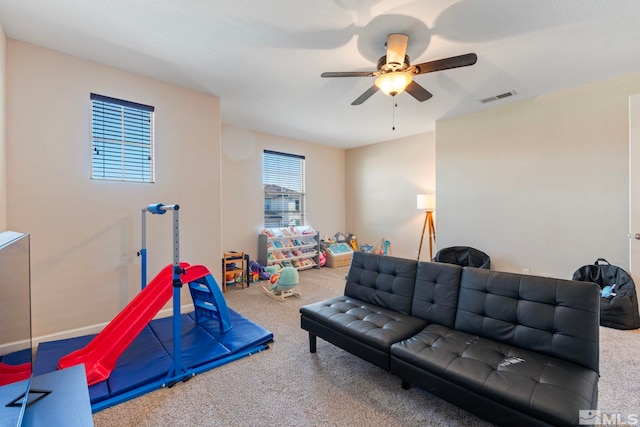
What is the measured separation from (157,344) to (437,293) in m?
2.48

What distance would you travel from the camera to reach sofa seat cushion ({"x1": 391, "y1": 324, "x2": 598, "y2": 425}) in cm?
127

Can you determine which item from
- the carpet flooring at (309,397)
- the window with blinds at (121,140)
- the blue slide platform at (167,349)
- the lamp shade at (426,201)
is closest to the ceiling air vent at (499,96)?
the lamp shade at (426,201)

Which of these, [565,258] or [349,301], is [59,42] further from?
[565,258]

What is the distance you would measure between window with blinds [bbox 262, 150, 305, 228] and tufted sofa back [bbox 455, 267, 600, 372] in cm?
417

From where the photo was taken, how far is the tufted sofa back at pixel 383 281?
7.83 ft

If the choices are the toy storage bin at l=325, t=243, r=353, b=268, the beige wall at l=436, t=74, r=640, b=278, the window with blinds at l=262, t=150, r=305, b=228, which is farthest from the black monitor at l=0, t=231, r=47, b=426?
the toy storage bin at l=325, t=243, r=353, b=268

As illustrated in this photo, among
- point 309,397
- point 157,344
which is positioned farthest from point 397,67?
point 157,344

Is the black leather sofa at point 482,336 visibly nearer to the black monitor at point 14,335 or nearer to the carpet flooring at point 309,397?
the carpet flooring at point 309,397

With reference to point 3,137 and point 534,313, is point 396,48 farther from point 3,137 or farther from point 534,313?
point 3,137

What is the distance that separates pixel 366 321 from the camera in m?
2.19

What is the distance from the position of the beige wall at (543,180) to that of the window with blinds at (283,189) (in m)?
2.88

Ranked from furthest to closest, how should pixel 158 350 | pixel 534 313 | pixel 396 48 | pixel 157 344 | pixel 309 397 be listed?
pixel 157 344 → pixel 158 350 → pixel 396 48 → pixel 309 397 → pixel 534 313

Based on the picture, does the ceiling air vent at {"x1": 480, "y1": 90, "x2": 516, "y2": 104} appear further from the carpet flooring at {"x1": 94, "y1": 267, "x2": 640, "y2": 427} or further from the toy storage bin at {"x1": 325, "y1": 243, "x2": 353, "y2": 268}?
the toy storage bin at {"x1": 325, "y1": 243, "x2": 353, "y2": 268}

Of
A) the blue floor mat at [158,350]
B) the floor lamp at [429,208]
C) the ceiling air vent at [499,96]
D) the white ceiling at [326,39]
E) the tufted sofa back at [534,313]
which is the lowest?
the blue floor mat at [158,350]
